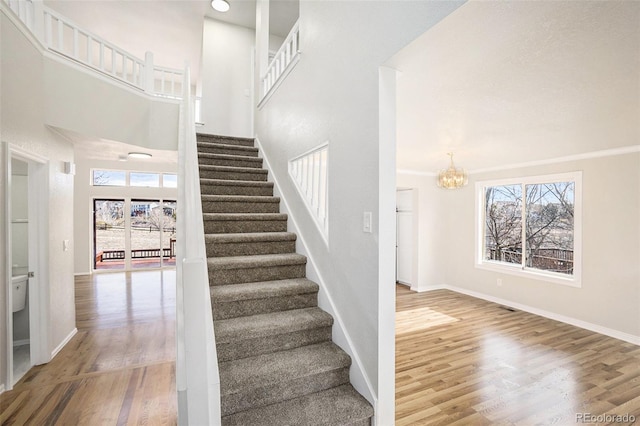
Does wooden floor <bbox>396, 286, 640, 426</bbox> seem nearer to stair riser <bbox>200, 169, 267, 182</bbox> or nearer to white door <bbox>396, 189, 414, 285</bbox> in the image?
white door <bbox>396, 189, 414, 285</bbox>

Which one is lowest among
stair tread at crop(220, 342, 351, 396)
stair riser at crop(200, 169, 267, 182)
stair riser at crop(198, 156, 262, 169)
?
stair tread at crop(220, 342, 351, 396)

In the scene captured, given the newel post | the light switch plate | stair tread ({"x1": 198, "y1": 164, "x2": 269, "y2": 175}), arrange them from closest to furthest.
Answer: the light switch plate → stair tread ({"x1": 198, "y1": 164, "x2": 269, "y2": 175}) → the newel post

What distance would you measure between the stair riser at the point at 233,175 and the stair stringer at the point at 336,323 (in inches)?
23.5

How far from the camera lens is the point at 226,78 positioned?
541 cm

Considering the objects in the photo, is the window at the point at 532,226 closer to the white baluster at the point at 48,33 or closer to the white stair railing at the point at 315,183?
the white stair railing at the point at 315,183

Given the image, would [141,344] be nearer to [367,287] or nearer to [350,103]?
[367,287]

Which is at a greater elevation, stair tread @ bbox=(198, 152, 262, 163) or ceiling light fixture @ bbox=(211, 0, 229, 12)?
ceiling light fixture @ bbox=(211, 0, 229, 12)

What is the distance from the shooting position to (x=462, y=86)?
7.05 feet

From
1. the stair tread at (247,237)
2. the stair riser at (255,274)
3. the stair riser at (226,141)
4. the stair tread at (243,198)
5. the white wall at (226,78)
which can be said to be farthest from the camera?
the white wall at (226,78)

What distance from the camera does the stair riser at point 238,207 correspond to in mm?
3021

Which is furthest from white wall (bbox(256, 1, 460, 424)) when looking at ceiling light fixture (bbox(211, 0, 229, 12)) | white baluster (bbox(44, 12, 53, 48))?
ceiling light fixture (bbox(211, 0, 229, 12))

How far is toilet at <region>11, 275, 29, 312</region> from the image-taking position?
124 inches

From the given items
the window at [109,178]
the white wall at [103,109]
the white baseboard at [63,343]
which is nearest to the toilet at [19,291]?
the white baseboard at [63,343]

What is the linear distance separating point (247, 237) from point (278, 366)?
120 cm
